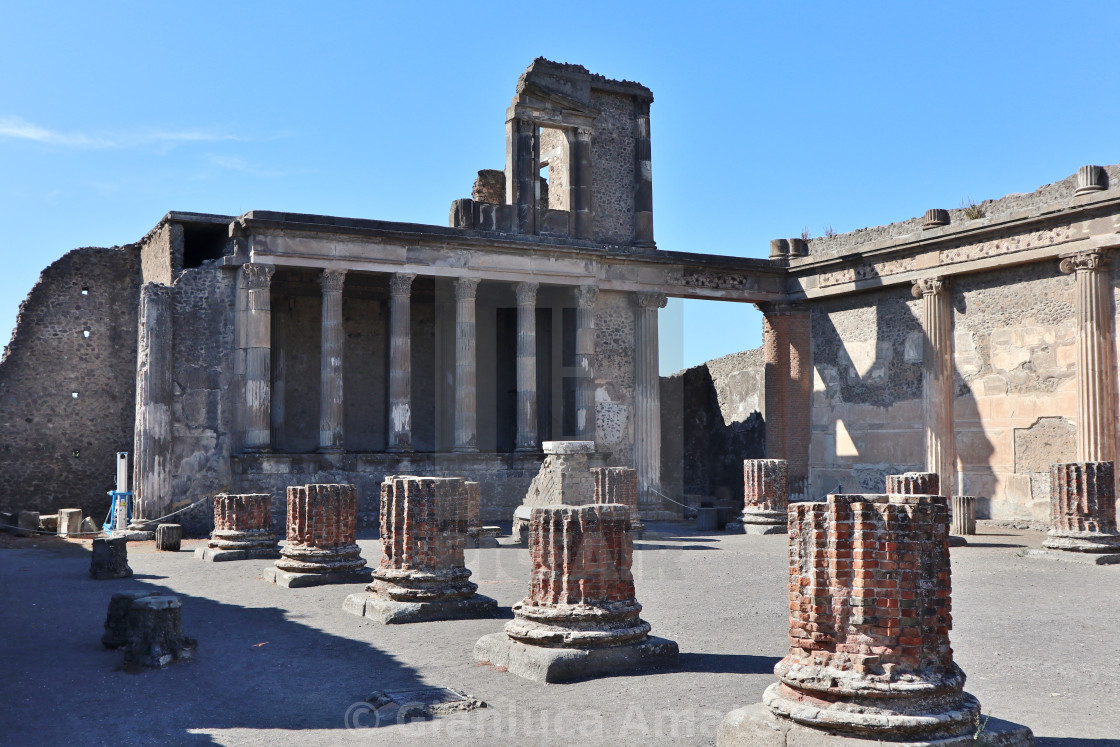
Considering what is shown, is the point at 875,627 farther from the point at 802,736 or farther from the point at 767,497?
the point at 767,497

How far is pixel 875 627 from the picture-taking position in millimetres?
4297

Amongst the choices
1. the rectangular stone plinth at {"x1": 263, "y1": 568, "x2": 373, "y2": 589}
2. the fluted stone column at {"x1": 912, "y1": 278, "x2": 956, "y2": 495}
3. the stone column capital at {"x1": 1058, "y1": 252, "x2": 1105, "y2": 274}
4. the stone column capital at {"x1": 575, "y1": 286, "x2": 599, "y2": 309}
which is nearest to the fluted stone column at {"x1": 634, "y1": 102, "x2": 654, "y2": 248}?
the stone column capital at {"x1": 575, "y1": 286, "x2": 599, "y2": 309}

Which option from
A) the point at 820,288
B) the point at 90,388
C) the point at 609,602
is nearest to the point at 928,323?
the point at 820,288

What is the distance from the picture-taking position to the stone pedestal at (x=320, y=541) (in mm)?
9781

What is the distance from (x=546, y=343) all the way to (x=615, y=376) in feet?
10.3

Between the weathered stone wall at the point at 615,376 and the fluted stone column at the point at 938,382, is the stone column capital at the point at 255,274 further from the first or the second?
the fluted stone column at the point at 938,382

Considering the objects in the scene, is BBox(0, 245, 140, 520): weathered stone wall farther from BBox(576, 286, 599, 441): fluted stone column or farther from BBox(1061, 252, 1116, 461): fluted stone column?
BBox(1061, 252, 1116, 461): fluted stone column

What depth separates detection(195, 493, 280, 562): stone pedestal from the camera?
1204 cm

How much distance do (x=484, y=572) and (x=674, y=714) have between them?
5868 millimetres

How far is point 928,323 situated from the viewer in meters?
17.0

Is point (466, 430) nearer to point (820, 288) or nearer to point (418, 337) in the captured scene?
point (418, 337)

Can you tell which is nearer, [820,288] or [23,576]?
[23,576]

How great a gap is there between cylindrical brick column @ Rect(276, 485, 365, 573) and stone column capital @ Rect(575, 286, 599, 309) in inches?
365

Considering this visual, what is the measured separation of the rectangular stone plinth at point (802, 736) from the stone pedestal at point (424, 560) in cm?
377
